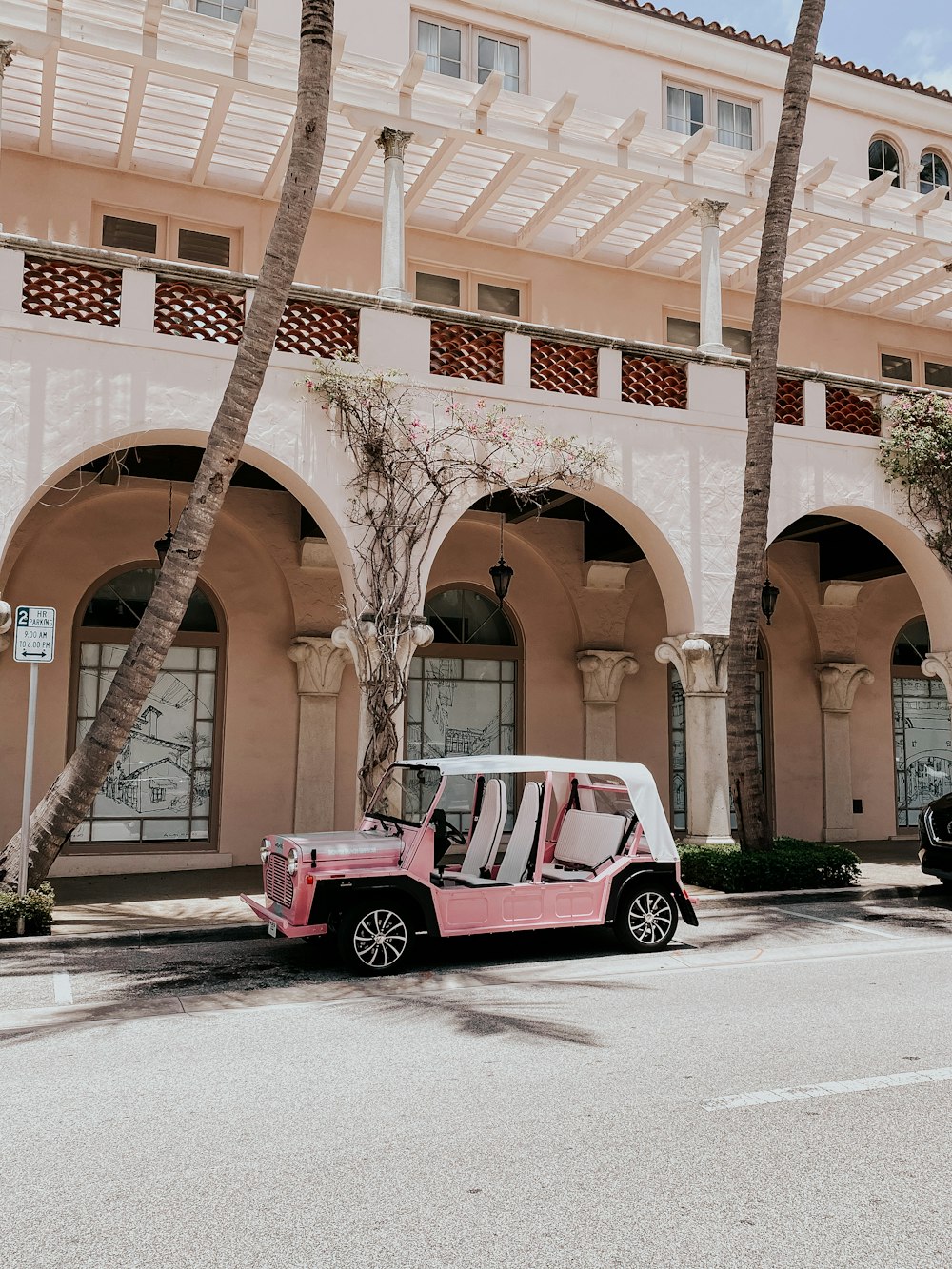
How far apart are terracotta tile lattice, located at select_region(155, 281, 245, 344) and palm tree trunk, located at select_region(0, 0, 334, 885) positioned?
154 cm

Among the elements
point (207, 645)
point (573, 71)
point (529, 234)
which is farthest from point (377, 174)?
point (207, 645)

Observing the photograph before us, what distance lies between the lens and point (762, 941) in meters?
9.81

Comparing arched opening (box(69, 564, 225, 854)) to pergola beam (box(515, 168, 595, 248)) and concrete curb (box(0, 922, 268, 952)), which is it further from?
pergola beam (box(515, 168, 595, 248))

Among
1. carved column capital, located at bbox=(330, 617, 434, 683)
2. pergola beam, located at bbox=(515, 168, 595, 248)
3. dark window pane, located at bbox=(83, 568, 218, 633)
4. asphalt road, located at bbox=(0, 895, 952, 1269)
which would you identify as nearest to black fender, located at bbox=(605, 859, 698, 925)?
asphalt road, located at bbox=(0, 895, 952, 1269)

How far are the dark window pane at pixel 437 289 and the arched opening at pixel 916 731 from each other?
983 centimetres

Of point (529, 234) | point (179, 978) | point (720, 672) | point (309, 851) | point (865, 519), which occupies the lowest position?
point (179, 978)

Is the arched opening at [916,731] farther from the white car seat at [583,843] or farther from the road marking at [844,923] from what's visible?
the white car seat at [583,843]

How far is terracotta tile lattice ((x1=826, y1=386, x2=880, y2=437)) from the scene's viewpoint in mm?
14539

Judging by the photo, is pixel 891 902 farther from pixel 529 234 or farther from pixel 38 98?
pixel 38 98

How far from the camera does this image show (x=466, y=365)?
12.6 meters

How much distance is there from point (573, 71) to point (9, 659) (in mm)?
11285

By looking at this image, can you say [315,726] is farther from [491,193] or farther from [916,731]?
[916,731]

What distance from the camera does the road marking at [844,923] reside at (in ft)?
33.6

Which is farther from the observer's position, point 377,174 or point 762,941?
point 377,174
